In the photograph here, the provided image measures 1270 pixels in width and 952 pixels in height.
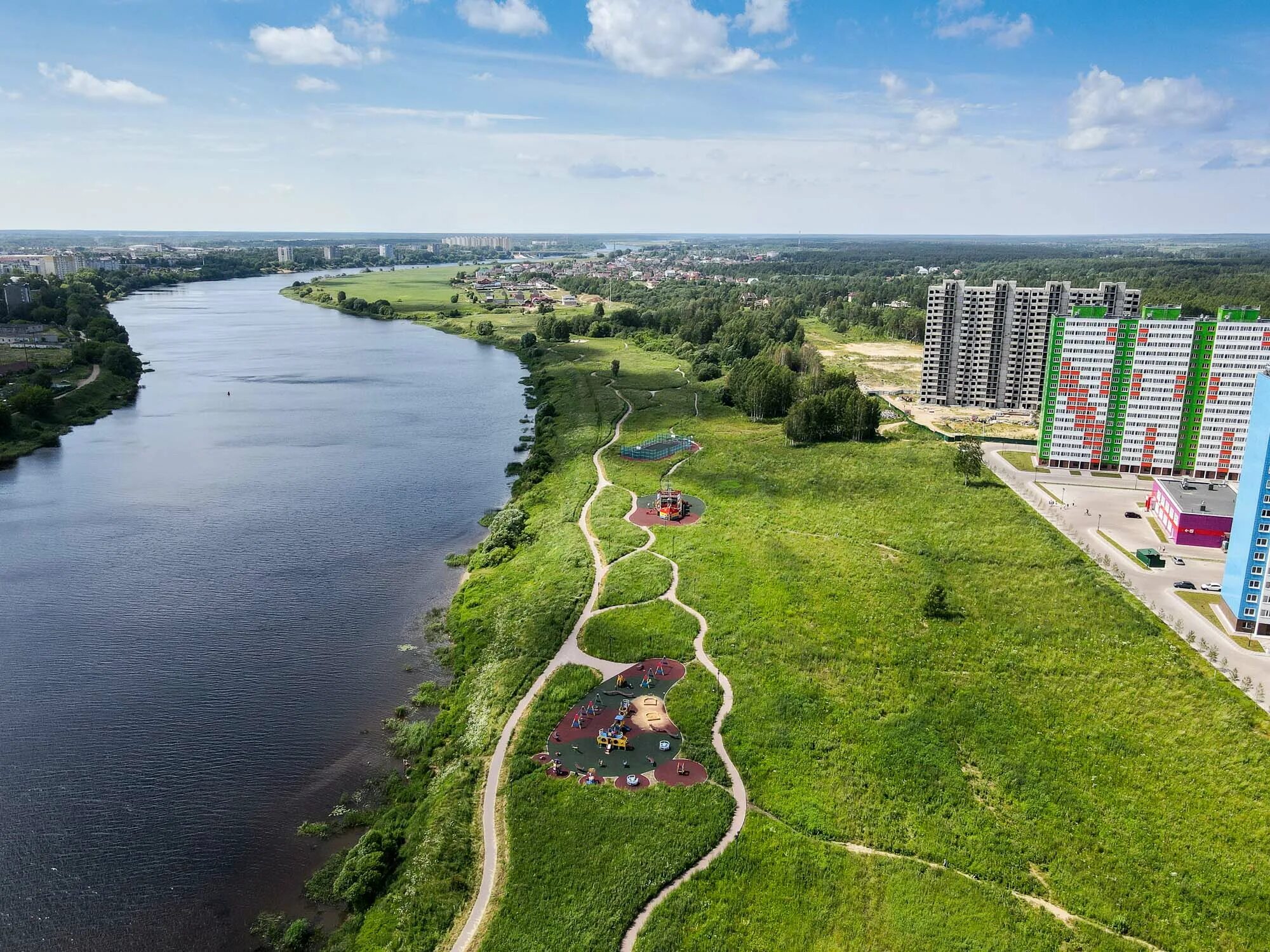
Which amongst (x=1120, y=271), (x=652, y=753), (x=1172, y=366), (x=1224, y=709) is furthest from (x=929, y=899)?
(x=1120, y=271)

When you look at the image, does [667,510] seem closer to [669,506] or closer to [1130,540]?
[669,506]

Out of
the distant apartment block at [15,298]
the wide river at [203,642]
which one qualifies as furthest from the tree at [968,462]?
the distant apartment block at [15,298]

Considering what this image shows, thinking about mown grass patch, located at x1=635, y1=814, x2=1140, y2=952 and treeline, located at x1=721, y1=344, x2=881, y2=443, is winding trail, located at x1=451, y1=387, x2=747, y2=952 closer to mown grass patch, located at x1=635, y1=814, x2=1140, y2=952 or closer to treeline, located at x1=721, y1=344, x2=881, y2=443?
mown grass patch, located at x1=635, y1=814, x2=1140, y2=952

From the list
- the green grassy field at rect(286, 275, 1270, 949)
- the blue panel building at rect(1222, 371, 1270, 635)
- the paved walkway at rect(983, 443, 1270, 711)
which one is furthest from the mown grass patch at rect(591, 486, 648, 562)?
the blue panel building at rect(1222, 371, 1270, 635)

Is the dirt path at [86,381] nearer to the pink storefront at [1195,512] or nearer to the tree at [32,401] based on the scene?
the tree at [32,401]

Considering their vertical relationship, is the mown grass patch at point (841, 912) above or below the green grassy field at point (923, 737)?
below

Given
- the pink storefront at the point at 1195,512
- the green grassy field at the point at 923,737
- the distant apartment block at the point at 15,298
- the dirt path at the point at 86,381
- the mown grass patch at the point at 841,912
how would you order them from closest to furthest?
the mown grass patch at the point at 841,912 < the green grassy field at the point at 923,737 < the pink storefront at the point at 1195,512 < the dirt path at the point at 86,381 < the distant apartment block at the point at 15,298

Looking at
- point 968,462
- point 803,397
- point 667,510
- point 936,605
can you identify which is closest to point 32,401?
point 667,510

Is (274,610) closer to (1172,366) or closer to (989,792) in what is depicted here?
(989,792)
